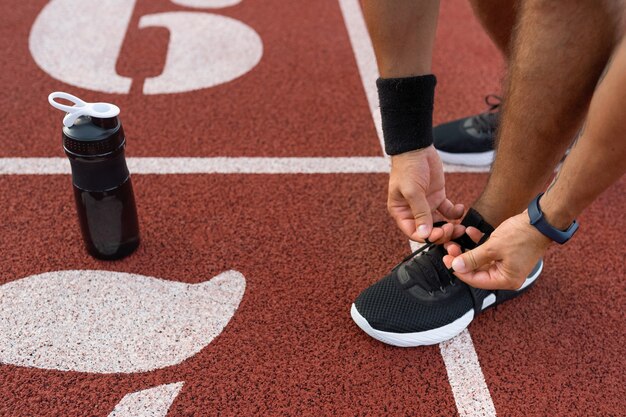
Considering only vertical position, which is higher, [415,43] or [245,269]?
[415,43]

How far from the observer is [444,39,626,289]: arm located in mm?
1195

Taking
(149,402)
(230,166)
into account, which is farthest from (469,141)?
(149,402)

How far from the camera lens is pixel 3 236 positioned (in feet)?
6.00

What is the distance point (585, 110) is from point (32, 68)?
2.17 meters

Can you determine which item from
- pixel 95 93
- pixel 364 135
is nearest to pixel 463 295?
pixel 364 135

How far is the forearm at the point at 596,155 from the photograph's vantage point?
119 cm

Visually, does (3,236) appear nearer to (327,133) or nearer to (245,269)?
(245,269)

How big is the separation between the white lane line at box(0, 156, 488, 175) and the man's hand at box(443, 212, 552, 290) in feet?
2.62

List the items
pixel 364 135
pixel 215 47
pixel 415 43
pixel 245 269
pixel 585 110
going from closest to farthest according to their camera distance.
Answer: pixel 585 110
pixel 415 43
pixel 245 269
pixel 364 135
pixel 215 47

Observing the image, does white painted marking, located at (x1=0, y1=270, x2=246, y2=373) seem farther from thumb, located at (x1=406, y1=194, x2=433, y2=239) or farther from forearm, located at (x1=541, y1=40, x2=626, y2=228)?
forearm, located at (x1=541, y1=40, x2=626, y2=228)

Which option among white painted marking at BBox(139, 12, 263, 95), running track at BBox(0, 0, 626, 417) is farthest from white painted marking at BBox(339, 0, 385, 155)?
white painted marking at BBox(139, 12, 263, 95)

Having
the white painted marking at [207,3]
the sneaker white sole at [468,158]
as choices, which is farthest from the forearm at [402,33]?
the white painted marking at [207,3]

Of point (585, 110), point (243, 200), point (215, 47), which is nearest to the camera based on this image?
point (585, 110)

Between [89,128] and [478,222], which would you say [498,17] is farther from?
[89,128]
